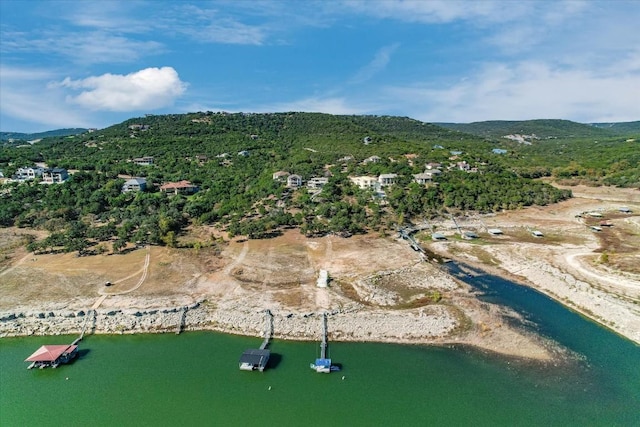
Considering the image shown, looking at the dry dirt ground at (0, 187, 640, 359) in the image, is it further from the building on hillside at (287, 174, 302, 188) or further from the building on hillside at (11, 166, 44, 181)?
the building on hillside at (11, 166, 44, 181)

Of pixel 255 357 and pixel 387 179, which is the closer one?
pixel 255 357

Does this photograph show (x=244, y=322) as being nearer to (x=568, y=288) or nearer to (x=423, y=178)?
(x=568, y=288)

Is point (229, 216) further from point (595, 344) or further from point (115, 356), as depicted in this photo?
point (595, 344)

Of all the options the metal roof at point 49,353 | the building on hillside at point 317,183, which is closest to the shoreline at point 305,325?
the metal roof at point 49,353

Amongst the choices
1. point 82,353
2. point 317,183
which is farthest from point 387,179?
point 82,353

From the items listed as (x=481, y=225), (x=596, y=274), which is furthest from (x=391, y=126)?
(x=596, y=274)

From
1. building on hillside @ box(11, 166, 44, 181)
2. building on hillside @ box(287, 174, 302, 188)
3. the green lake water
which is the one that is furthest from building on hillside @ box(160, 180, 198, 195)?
the green lake water
